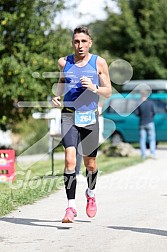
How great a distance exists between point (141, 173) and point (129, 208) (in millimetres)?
5472

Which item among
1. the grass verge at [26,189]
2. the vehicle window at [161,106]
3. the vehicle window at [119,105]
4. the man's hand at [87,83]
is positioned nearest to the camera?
the man's hand at [87,83]

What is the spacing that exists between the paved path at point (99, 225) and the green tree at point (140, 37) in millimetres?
21815

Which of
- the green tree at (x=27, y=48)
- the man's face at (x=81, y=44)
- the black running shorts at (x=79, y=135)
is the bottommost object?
the black running shorts at (x=79, y=135)

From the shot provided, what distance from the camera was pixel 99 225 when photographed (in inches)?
305

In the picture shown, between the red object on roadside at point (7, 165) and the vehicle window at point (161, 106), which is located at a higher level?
the vehicle window at point (161, 106)

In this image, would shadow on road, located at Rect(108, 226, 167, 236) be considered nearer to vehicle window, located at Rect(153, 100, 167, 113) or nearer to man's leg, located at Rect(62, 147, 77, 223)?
man's leg, located at Rect(62, 147, 77, 223)

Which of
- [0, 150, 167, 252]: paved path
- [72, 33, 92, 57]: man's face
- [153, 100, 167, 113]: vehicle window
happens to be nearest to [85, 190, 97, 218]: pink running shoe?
[0, 150, 167, 252]: paved path

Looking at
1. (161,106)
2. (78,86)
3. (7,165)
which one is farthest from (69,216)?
(161,106)

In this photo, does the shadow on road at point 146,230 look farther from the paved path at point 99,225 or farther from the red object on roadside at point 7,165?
the red object on roadside at point 7,165

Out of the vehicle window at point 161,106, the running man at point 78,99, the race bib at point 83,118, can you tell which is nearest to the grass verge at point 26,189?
the running man at point 78,99

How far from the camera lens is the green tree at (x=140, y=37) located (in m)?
32.7

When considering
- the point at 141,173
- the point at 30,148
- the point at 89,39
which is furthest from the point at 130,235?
the point at 30,148

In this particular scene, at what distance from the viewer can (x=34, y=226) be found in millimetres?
7668

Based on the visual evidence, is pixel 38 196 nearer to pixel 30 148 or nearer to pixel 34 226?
pixel 34 226
